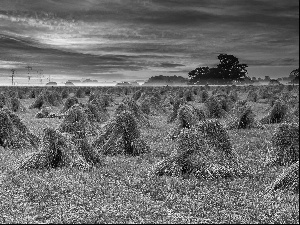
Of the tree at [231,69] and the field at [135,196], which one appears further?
the tree at [231,69]

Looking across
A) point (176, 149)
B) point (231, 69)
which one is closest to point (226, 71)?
point (231, 69)

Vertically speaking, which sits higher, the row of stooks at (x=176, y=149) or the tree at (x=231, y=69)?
the tree at (x=231, y=69)

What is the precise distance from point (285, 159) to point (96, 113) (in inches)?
607

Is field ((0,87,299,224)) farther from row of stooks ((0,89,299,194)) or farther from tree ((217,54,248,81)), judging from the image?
tree ((217,54,248,81))

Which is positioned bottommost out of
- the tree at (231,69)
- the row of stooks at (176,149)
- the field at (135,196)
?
the field at (135,196)

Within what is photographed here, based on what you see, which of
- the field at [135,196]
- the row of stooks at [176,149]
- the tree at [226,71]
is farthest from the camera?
the tree at [226,71]

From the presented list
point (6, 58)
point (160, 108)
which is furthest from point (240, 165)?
point (160, 108)

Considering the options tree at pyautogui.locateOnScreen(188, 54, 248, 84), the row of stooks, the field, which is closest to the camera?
the field

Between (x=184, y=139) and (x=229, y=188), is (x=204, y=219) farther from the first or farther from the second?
(x=184, y=139)

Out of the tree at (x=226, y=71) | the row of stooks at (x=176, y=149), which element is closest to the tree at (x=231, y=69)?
the tree at (x=226, y=71)

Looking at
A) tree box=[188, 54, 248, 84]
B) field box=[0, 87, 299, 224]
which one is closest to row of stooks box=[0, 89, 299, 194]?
Result: field box=[0, 87, 299, 224]

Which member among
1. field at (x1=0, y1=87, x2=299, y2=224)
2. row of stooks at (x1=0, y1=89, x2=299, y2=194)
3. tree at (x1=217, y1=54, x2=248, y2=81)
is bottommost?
field at (x1=0, y1=87, x2=299, y2=224)

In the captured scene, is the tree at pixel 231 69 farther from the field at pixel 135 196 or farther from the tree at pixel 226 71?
the field at pixel 135 196

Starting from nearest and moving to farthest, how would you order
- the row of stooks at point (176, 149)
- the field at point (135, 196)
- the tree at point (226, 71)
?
the field at point (135, 196) → the row of stooks at point (176, 149) → the tree at point (226, 71)
